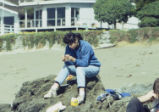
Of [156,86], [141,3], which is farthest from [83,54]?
[141,3]

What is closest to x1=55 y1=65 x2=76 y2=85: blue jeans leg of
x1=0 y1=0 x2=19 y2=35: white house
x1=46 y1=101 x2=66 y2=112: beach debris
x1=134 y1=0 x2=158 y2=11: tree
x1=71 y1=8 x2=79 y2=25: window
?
x1=46 y1=101 x2=66 y2=112: beach debris

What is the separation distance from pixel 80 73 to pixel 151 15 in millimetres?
16300

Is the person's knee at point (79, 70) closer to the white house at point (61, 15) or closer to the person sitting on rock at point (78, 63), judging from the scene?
the person sitting on rock at point (78, 63)

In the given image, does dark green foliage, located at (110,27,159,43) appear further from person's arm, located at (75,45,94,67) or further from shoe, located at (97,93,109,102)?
shoe, located at (97,93,109,102)

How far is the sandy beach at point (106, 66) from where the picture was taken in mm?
13156

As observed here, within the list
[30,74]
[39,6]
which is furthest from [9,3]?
[30,74]

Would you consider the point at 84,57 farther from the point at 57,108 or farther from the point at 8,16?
the point at 8,16

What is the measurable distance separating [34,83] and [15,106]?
595 millimetres

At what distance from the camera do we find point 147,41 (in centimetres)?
1909

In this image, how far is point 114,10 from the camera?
26.2 m

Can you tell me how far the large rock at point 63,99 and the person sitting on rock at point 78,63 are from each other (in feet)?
0.59

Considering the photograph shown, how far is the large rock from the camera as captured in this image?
6860 mm

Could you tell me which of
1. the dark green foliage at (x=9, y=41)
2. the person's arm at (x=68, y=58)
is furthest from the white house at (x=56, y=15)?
the person's arm at (x=68, y=58)

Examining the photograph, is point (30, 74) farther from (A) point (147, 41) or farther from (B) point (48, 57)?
(A) point (147, 41)
